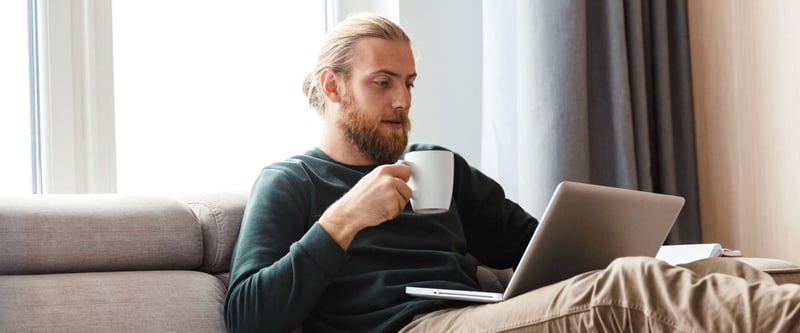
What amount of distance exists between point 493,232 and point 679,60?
3.29 ft

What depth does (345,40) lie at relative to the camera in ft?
7.30

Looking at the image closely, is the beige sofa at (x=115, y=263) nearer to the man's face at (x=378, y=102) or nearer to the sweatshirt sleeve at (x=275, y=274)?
the sweatshirt sleeve at (x=275, y=274)

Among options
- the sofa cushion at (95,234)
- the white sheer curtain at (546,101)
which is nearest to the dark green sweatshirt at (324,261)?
the sofa cushion at (95,234)

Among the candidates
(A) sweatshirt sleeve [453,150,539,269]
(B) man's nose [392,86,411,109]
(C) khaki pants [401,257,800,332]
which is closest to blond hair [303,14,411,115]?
(B) man's nose [392,86,411,109]

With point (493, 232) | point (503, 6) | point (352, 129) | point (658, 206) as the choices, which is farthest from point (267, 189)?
point (503, 6)

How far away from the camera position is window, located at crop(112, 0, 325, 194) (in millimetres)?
2555

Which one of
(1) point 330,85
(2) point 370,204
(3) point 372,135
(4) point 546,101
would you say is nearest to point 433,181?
(2) point 370,204

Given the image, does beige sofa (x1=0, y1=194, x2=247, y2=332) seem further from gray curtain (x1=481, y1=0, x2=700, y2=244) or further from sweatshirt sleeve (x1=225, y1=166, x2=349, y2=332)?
gray curtain (x1=481, y1=0, x2=700, y2=244)

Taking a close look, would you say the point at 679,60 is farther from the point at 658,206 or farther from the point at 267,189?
the point at 267,189

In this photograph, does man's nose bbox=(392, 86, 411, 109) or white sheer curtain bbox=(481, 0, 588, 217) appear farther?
white sheer curtain bbox=(481, 0, 588, 217)

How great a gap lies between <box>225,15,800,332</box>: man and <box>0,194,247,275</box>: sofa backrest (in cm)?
10

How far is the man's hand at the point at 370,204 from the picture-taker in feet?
5.77

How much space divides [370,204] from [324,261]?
0.13 meters

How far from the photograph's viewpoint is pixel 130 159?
255 cm
